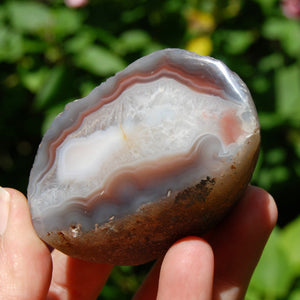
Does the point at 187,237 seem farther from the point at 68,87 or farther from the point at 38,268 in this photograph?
the point at 68,87

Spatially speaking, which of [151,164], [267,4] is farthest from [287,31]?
[151,164]

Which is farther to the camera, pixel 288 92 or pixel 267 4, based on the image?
pixel 288 92

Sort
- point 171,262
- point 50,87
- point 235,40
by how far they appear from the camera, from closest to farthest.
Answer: point 171,262 < point 50,87 < point 235,40

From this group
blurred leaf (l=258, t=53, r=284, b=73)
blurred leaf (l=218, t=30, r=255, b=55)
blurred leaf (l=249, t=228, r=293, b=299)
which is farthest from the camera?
blurred leaf (l=258, t=53, r=284, b=73)

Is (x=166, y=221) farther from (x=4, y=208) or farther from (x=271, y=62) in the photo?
(x=271, y=62)

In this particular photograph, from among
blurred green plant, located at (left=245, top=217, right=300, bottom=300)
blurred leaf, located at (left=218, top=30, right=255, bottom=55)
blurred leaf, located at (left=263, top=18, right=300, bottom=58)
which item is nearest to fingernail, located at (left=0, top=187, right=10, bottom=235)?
blurred green plant, located at (left=245, top=217, right=300, bottom=300)

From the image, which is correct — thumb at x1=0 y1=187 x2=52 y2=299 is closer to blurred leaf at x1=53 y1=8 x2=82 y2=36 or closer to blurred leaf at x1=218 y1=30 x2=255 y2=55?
blurred leaf at x1=53 y1=8 x2=82 y2=36
